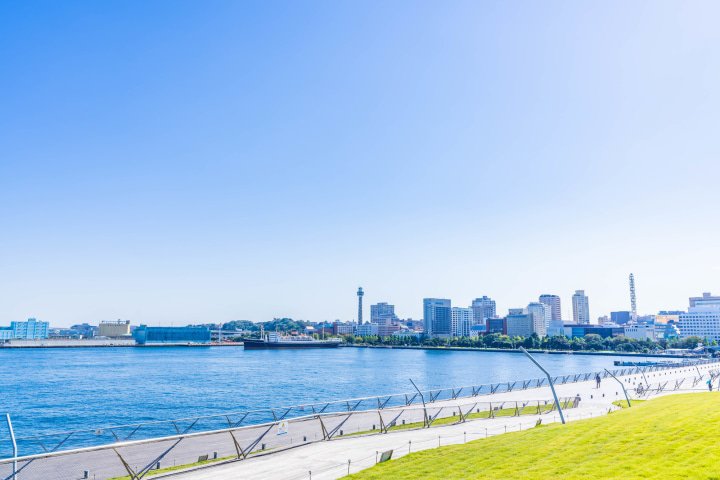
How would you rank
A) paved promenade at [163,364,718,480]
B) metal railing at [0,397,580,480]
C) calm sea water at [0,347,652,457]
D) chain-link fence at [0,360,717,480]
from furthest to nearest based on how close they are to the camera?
calm sea water at [0,347,652,457]
chain-link fence at [0,360,717,480]
metal railing at [0,397,580,480]
paved promenade at [163,364,718,480]

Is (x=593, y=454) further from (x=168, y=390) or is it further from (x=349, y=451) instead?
(x=168, y=390)

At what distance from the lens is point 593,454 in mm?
17641

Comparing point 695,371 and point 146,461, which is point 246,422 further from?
point 695,371

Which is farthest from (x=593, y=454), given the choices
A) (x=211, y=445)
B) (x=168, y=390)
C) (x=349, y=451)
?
(x=168, y=390)

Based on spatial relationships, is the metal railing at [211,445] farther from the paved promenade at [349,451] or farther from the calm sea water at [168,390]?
the calm sea water at [168,390]

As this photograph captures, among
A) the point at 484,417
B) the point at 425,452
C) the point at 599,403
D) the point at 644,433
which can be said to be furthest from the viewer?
the point at 599,403

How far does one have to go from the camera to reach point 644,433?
760 inches

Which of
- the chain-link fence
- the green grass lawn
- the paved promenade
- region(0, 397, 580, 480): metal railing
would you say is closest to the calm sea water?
the chain-link fence

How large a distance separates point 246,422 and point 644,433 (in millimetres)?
39089

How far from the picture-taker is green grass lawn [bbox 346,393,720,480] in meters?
15.1

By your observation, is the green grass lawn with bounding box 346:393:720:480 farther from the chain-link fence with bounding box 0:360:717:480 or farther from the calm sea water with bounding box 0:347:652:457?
the calm sea water with bounding box 0:347:652:457

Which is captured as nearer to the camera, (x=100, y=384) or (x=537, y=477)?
(x=537, y=477)

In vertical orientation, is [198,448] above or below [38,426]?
above

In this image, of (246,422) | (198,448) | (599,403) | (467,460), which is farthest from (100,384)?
(467,460)
